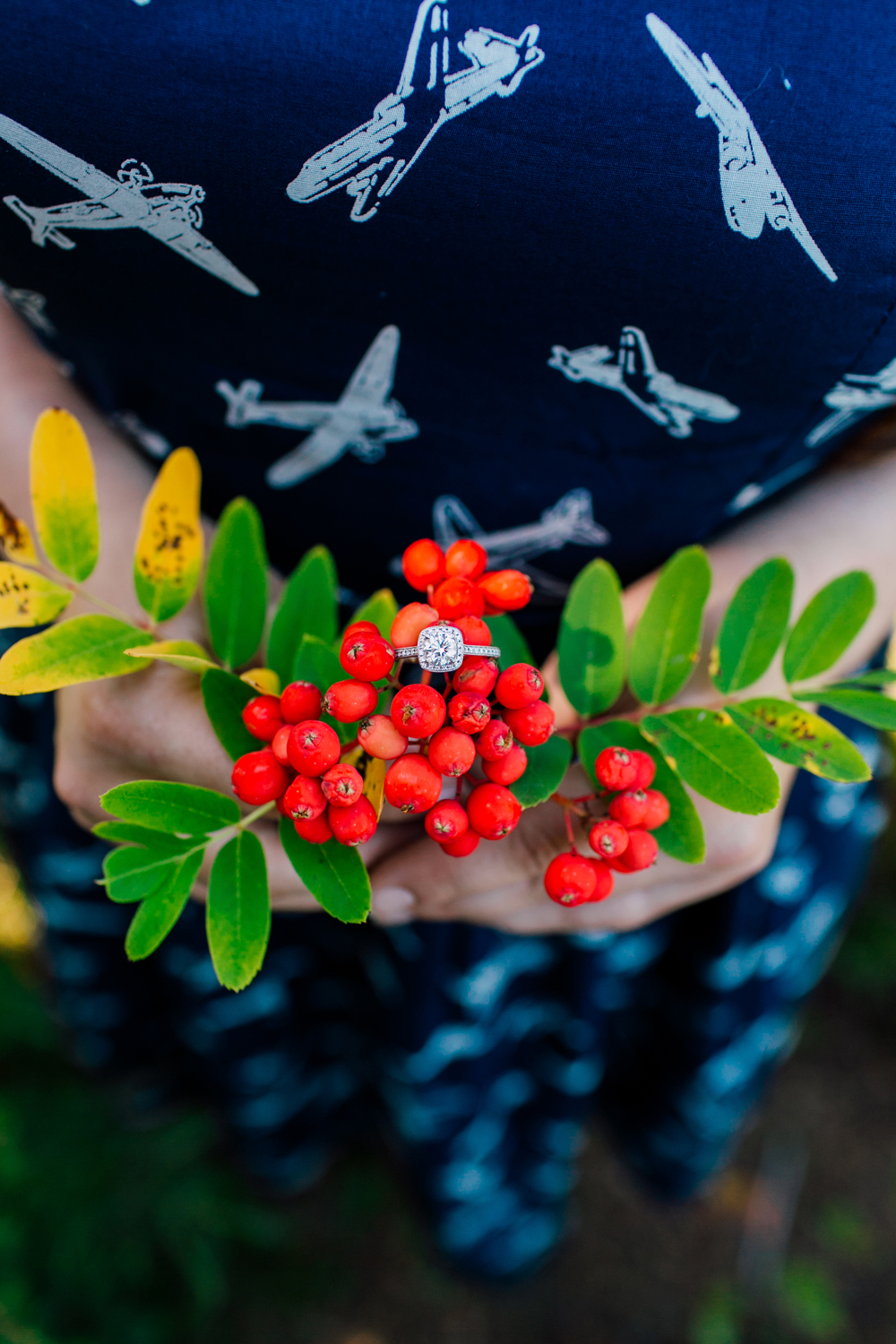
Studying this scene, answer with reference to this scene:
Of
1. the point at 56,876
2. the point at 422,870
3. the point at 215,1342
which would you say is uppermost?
the point at 422,870

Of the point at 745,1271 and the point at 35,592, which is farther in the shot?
the point at 745,1271

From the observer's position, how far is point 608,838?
1.47 feet

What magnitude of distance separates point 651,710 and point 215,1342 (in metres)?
1.57

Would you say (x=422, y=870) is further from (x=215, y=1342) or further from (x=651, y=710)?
(x=215, y=1342)

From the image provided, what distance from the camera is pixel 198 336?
53 centimetres

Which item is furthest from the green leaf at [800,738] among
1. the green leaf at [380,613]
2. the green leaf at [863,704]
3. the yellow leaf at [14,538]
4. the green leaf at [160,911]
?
the yellow leaf at [14,538]

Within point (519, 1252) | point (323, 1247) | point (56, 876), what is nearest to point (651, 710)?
point (56, 876)

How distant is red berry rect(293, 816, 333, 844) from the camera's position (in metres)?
0.43

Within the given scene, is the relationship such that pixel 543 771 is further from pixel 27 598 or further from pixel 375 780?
pixel 27 598

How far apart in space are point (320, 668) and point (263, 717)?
43 mm

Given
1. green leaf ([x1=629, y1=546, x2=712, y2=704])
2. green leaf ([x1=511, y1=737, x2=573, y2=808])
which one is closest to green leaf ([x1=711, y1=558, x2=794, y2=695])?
green leaf ([x1=629, y1=546, x2=712, y2=704])

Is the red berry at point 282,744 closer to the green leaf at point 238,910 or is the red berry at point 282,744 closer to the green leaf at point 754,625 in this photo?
the green leaf at point 238,910

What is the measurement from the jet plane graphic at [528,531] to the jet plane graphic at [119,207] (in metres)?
0.21

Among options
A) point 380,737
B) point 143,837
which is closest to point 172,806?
point 143,837
